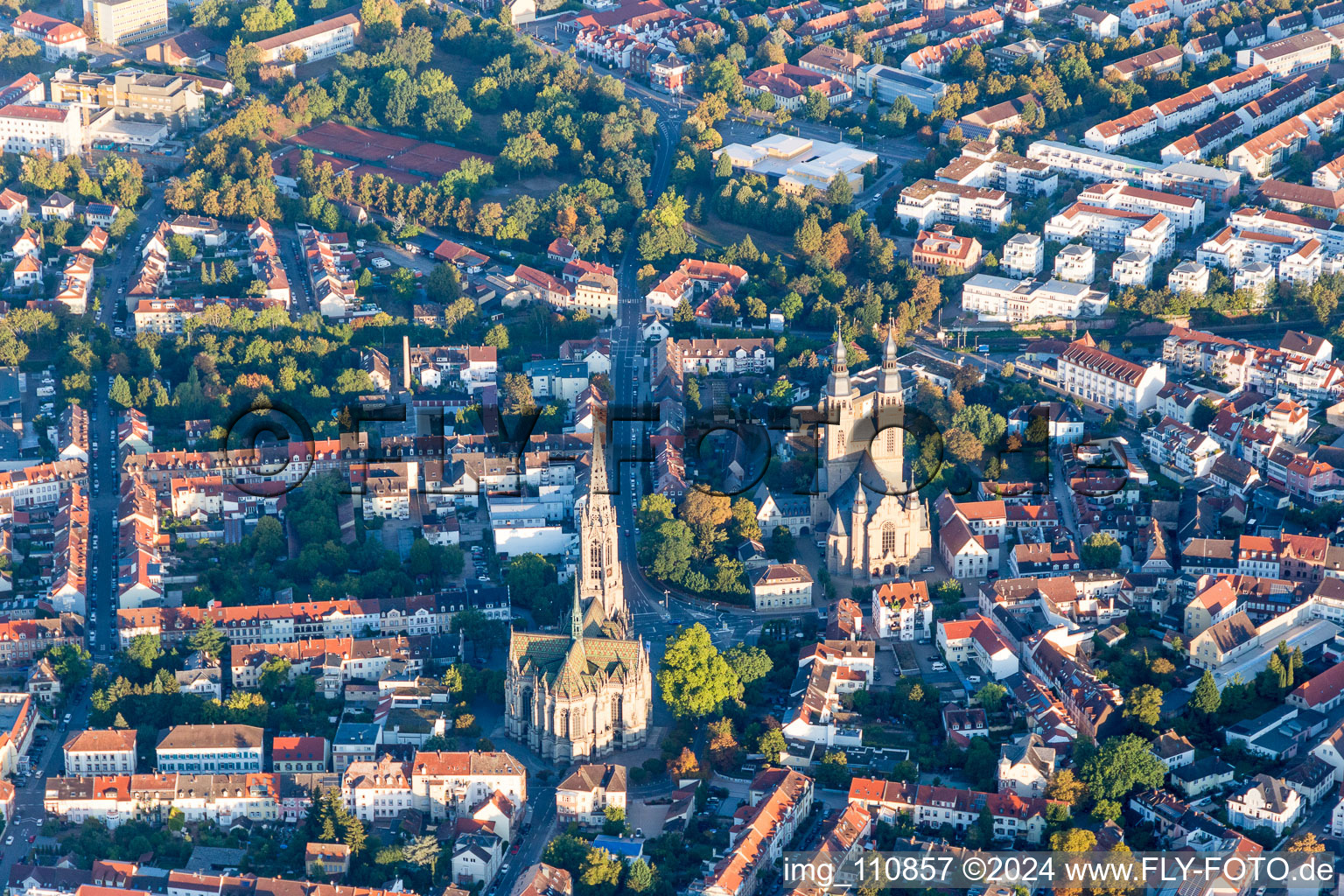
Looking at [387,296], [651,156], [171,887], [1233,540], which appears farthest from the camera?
[651,156]

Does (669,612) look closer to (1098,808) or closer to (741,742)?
(741,742)

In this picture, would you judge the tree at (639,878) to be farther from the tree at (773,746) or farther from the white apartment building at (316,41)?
the white apartment building at (316,41)

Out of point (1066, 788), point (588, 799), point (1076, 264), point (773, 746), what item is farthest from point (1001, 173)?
point (588, 799)

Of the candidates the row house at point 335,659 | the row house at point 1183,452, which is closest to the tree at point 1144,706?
the row house at point 1183,452

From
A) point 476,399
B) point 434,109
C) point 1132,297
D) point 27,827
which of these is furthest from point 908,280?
point 27,827

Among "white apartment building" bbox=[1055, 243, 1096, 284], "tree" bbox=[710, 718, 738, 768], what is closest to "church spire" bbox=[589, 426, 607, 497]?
"tree" bbox=[710, 718, 738, 768]

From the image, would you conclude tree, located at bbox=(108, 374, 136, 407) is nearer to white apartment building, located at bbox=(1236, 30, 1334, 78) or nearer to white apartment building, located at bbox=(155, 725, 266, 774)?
white apartment building, located at bbox=(155, 725, 266, 774)
